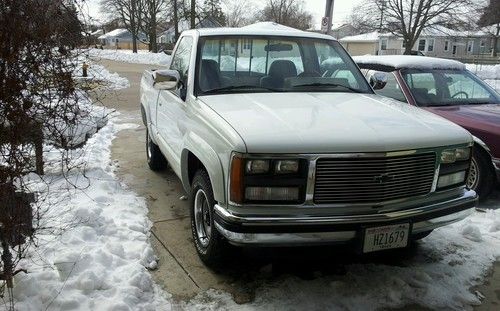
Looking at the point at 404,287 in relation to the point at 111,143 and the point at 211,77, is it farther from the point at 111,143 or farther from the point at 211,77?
the point at 111,143

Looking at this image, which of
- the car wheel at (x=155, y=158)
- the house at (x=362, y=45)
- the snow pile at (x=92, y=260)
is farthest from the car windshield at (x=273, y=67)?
the house at (x=362, y=45)

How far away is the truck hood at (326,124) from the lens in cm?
299

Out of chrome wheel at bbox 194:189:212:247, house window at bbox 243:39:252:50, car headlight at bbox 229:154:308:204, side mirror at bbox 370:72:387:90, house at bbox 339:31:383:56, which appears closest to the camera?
car headlight at bbox 229:154:308:204

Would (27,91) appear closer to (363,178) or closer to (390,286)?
(363,178)

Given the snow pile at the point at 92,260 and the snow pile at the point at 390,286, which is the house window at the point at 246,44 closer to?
the snow pile at the point at 92,260

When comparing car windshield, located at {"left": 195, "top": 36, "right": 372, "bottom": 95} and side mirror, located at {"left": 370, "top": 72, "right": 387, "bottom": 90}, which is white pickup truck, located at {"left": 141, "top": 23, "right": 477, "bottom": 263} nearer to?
car windshield, located at {"left": 195, "top": 36, "right": 372, "bottom": 95}

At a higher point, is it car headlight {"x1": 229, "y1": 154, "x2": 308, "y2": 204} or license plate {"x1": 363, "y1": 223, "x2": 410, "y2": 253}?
car headlight {"x1": 229, "y1": 154, "x2": 308, "y2": 204}

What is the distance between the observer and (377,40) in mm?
53531

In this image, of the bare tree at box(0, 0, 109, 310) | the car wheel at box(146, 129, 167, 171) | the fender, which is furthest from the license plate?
the car wheel at box(146, 129, 167, 171)

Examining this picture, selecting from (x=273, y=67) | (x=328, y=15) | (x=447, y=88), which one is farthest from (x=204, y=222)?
(x=328, y=15)

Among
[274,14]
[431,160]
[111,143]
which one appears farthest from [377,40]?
[431,160]

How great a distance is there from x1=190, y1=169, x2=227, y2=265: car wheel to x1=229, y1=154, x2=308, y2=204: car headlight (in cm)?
48

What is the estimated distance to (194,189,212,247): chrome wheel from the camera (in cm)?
376

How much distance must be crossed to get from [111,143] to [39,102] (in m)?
5.51
